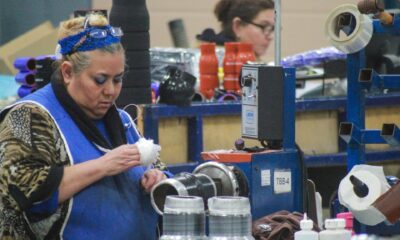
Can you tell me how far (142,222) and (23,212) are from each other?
1.37 feet

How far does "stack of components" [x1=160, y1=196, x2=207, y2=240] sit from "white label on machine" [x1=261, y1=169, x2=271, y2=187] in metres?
0.82

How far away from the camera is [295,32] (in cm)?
981

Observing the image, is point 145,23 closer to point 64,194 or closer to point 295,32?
point 64,194

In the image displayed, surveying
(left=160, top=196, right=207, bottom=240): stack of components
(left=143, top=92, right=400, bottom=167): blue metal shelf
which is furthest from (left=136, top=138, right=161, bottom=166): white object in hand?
(left=143, top=92, right=400, bottom=167): blue metal shelf

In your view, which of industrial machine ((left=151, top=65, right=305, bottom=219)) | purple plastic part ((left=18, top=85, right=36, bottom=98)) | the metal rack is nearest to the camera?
industrial machine ((left=151, top=65, right=305, bottom=219))

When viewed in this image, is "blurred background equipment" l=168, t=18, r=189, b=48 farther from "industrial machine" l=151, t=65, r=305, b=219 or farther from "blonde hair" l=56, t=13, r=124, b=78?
"blonde hair" l=56, t=13, r=124, b=78

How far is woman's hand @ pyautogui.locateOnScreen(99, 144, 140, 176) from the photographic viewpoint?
3359 millimetres

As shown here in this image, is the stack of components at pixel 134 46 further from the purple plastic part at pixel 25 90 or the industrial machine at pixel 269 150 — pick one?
the industrial machine at pixel 269 150

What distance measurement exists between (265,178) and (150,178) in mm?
557

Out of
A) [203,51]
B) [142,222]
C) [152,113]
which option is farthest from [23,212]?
[203,51]

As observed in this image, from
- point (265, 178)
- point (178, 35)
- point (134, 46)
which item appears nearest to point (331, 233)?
point (265, 178)

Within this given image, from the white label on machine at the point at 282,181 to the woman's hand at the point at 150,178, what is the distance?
1.83ft

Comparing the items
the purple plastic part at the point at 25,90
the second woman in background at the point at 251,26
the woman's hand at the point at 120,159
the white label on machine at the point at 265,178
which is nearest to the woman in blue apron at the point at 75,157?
the woman's hand at the point at 120,159

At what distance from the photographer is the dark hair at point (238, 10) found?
6.80m
